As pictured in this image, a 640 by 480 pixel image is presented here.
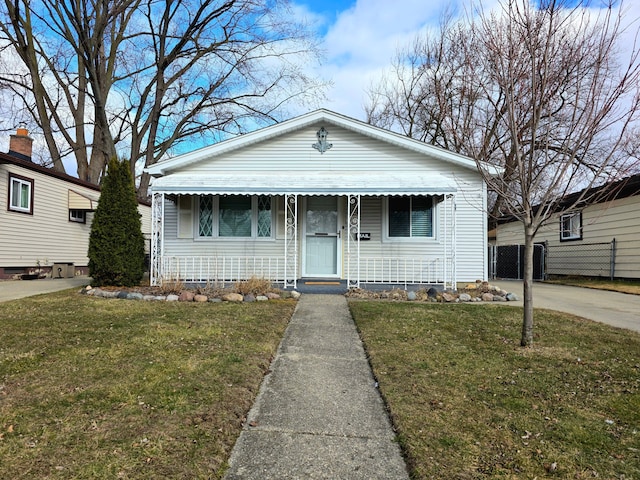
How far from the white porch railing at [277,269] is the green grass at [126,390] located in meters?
3.94

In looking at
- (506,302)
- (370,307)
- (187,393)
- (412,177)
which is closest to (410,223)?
(412,177)

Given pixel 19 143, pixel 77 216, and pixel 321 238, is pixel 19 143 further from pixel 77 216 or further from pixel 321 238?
pixel 321 238

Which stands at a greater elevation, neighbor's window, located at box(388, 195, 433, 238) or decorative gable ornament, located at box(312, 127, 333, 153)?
decorative gable ornament, located at box(312, 127, 333, 153)

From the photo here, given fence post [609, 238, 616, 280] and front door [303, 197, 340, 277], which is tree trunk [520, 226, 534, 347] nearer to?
front door [303, 197, 340, 277]

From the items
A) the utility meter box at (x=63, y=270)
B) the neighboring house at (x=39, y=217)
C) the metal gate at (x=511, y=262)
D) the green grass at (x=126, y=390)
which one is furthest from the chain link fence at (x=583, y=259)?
the utility meter box at (x=63, y=270)

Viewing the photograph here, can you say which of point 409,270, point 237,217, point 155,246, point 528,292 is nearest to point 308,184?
point 237,217

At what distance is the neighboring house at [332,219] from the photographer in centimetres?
1024

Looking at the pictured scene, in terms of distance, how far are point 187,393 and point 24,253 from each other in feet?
41.0

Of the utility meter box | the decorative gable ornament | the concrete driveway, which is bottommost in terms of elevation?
the concrete driveway

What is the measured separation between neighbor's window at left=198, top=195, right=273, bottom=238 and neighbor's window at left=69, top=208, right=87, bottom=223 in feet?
25.5

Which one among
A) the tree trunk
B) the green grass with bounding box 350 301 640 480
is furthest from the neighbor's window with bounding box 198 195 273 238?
the tree trunk

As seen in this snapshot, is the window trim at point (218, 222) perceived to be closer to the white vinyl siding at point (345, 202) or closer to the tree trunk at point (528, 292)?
the white vinyl siding at point (345, 202)

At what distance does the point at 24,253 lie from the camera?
499 inches

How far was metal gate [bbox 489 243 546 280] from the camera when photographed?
16469 mm
